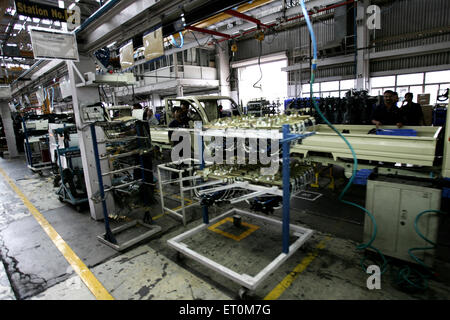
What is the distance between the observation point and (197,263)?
9.78 feet

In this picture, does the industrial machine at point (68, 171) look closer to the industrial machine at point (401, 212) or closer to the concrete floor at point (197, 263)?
the concrete floor at point (197, 263)

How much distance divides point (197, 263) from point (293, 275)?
1.15 metres

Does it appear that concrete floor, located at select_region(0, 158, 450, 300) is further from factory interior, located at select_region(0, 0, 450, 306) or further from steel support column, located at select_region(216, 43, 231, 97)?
steel support column, located at select_region(216, 43, 231, 97)

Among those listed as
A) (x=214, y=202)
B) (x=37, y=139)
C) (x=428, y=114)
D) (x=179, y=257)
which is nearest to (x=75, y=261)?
(x=179, y=257)

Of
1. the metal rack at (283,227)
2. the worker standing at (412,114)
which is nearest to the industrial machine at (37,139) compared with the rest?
the metal rack at (283,227)

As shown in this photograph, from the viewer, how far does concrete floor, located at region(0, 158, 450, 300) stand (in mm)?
2455

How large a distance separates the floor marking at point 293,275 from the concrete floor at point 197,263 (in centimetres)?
1

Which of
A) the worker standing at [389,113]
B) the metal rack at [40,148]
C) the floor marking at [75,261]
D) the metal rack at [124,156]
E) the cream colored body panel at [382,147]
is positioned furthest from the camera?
the metal rack at [40,148]

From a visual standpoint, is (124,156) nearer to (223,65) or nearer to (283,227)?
(283,227)

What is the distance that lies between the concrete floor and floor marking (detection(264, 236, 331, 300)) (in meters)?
0.01

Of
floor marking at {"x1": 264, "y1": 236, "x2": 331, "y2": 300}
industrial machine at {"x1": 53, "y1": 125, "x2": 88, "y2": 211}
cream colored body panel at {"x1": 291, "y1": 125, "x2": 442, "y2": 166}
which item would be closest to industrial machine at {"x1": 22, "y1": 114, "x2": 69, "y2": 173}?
industrial machine at {"x1": 53, "y1": 125, "x2": 88, "y2": 211}

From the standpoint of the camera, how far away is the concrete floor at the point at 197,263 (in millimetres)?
2455

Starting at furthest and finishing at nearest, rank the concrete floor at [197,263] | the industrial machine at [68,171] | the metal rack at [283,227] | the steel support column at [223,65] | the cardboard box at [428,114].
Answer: the steel support column at [223,65], the cardboard box at [428,114], the industrial machine at [68,171], the concrete floor at [197,263], the metal rack at [283,227]

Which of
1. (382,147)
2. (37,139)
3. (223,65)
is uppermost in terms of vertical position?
(223,65)
